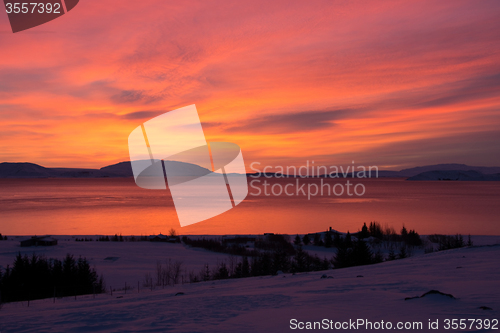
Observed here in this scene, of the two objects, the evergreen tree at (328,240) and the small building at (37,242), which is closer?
the small building at (37,242)

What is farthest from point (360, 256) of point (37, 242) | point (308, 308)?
point (37, 242)

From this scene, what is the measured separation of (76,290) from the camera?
16703 mm

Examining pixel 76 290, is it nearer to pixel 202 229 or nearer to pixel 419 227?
pixel 202 229

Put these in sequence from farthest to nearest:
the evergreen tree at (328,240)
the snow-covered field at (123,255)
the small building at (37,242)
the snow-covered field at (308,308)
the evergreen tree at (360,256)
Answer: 1. the evergreen tree at (328,240)
2. the small building at (37,242)
3. the snow-covered field at (123,255)
4. the evergreen tree at (360,256)
5. the snow-covered field at (308,308)

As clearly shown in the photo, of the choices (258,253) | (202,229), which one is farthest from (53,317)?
(202,229)

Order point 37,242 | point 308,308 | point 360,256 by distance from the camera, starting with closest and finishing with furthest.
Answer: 1. point 308,308
2. point 360,256
3. point 37,242

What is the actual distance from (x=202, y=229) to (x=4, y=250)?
29441 mm

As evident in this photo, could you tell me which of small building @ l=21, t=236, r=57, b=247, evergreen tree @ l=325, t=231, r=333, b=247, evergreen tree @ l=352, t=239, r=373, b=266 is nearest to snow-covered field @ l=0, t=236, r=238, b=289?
small building @ l=21, t=236, r=57, b=247

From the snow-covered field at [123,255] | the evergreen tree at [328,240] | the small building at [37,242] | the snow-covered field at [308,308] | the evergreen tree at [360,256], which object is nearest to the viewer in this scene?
the snow-covered field at [308,308]

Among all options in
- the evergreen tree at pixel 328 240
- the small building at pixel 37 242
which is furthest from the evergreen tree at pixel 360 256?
the small building at pixel 37 242

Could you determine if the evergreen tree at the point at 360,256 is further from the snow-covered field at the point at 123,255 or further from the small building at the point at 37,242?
the small building at the point at 37,242

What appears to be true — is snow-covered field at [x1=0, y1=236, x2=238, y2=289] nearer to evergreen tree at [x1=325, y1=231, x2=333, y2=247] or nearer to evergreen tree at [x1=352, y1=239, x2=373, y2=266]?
evergreen tree at [x1=352, y1=239, x2=373, y2=266]

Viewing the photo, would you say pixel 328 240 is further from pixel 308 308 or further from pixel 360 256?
pixel 308 308

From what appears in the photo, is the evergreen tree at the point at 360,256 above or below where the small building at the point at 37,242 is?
below
